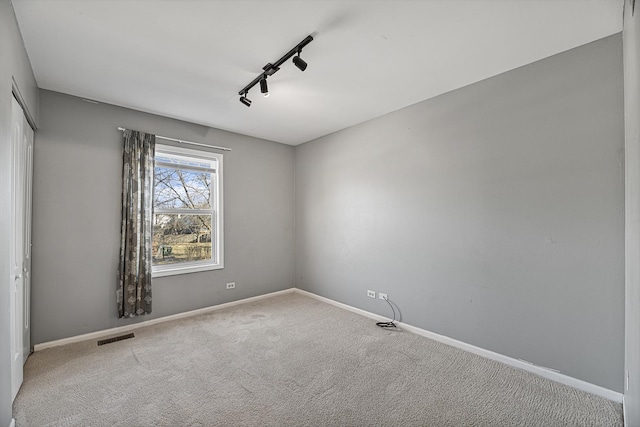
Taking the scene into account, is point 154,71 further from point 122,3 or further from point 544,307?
point 544,307

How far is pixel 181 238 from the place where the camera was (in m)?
3.86

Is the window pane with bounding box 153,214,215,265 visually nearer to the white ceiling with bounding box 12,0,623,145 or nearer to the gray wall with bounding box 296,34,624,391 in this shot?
the white ceiling with bounding box 12,0,623,145

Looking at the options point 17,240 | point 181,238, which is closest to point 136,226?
point 181,238

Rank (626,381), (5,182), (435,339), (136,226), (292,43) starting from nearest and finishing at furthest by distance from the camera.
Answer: (5,182)
(626,381)
(292,43)
(435,339)
(136,226)

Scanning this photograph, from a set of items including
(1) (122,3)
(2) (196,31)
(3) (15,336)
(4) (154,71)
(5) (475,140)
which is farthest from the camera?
(5) (475,140)

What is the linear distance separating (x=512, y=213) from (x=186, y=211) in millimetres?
3893

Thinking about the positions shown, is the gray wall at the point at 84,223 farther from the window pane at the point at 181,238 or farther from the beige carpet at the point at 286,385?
the beige carpet at the point at 286,385

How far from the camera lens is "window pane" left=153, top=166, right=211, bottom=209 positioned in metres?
3.66

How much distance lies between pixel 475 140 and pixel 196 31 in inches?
103

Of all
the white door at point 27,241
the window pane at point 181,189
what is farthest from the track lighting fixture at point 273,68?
the white door at point 27,241

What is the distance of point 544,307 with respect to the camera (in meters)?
2.27

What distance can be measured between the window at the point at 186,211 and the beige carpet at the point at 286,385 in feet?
3.40

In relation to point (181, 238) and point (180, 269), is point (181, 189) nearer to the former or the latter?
point (181, 238)

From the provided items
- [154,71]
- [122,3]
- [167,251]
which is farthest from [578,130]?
[167,251]
